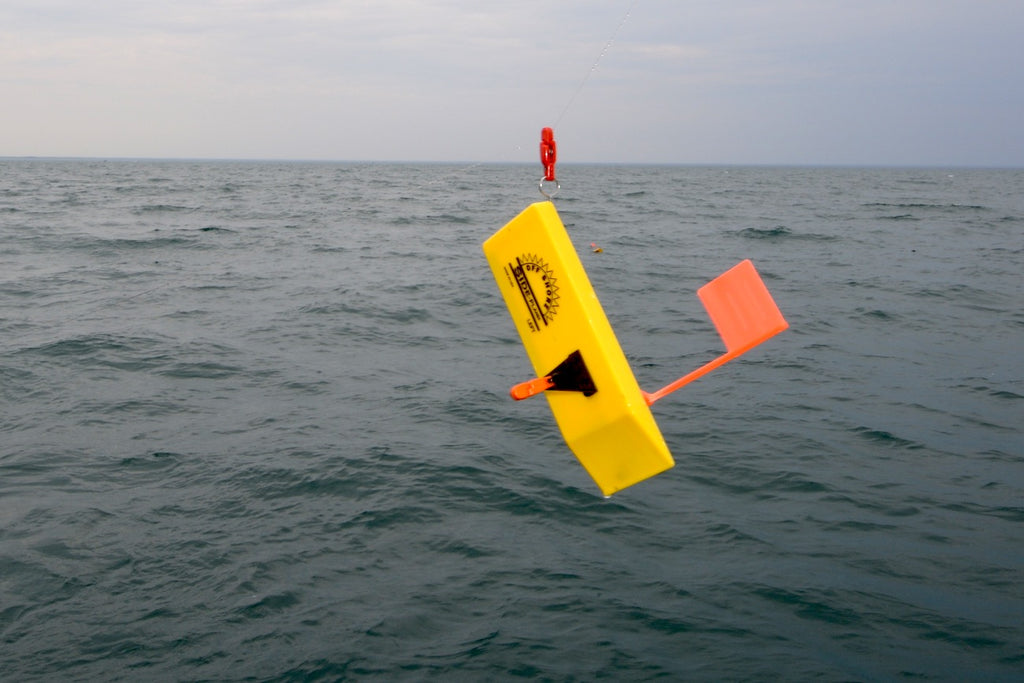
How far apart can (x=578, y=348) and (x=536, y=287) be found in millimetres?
382

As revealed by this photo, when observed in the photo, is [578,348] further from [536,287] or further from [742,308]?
[742,308]

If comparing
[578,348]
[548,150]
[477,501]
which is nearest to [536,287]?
[578,348]

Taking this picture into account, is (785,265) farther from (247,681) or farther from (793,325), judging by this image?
(247,681)

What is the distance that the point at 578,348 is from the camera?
3559 millimetres

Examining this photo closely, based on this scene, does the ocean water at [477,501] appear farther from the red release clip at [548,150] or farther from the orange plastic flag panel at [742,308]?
the red release clip at [548,150]

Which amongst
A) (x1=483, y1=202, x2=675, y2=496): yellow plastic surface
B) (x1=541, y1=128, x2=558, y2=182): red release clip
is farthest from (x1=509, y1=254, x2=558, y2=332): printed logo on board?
(x1=541, y1=128, x2=558, y2=182): red release clip

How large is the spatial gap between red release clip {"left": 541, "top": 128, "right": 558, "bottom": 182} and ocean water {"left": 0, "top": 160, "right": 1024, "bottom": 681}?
2696mm

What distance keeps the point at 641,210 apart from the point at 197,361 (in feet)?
91.2

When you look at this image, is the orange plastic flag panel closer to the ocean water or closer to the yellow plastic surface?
the yellow plastic surface

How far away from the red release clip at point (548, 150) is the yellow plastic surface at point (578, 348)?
0.38 metres

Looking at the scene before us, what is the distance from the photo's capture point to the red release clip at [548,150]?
4.07 m

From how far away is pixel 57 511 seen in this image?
6027 mm

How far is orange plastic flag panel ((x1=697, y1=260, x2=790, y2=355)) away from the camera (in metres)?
3.47

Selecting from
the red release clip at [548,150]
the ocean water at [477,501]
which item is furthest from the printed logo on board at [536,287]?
the ocean water at [477,501]
